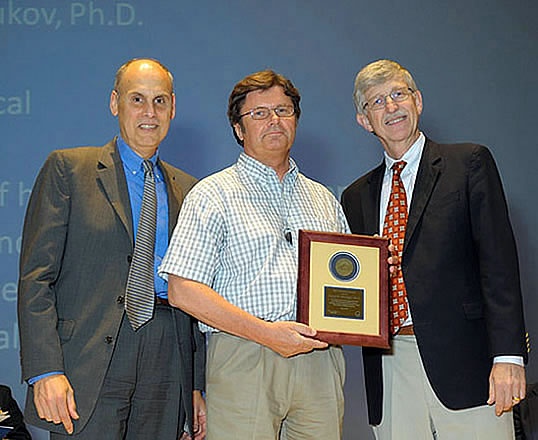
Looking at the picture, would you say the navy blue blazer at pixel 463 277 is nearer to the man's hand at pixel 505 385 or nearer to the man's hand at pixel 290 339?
the man's hand at pixel 505 385

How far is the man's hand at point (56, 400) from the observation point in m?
2.17

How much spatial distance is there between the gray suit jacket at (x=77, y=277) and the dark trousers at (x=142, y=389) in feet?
0.10

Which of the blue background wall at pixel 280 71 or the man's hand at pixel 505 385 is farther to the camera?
the blue background wall at pixel 280 71

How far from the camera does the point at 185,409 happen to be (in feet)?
7.90

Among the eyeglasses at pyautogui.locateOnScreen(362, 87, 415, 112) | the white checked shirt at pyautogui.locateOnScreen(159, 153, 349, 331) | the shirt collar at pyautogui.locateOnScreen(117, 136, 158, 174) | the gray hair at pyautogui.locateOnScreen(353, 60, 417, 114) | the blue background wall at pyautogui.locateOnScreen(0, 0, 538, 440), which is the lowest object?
the white checked shirt at pyautogui.locateOnScreen(159, 153, 349, 331)

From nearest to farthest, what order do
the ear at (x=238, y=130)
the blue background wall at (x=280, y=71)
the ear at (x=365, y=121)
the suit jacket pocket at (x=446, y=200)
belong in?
the suit jacket pocket at (x=446, y=200), the ear at (x=238, y=130), the ear at (x=365, y=121), the blue background wall at (x=280, y=71)

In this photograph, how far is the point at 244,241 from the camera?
2.25 meters

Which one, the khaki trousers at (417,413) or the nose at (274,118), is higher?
the nose at (274,118)

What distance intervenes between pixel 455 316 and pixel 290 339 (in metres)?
0.53

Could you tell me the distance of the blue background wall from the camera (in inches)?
152

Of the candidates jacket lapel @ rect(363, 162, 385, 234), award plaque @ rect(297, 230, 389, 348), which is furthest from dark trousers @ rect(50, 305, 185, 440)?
jacket lapel @ rect(363, 162, 385, 234)

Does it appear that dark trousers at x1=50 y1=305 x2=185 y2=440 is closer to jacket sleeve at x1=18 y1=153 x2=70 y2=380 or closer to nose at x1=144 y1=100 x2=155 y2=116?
jacket sleeve at x1=18 y1=153 x2=70 y2=380

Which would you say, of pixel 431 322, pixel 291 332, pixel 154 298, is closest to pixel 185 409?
pixel 154 298

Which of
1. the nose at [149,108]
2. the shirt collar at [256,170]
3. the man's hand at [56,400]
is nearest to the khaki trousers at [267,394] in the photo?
the man's hand at [56,400]
